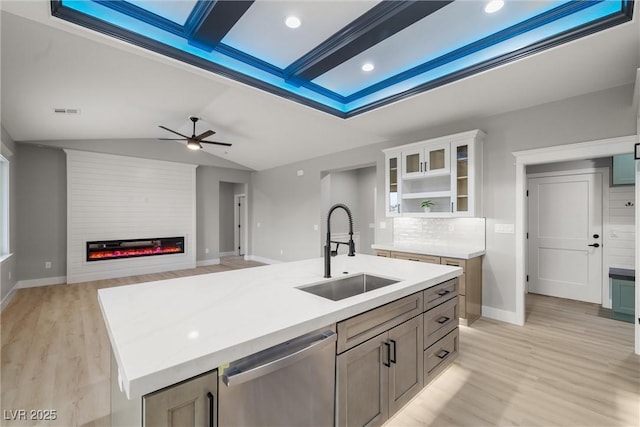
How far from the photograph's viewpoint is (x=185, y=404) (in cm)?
90

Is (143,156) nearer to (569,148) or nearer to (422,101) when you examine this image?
(422,101)

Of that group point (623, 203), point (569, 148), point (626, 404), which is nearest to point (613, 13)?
point (569, 148)

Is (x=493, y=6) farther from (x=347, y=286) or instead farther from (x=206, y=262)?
(x=206, y=262)

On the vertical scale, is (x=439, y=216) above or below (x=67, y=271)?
above

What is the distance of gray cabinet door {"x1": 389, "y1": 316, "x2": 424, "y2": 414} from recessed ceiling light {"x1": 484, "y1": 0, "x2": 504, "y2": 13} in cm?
243

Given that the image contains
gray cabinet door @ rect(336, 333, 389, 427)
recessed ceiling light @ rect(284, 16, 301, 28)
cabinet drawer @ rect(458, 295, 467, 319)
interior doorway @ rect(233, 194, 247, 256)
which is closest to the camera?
gray cabinet door @ rect(336, 333, 389, 427)

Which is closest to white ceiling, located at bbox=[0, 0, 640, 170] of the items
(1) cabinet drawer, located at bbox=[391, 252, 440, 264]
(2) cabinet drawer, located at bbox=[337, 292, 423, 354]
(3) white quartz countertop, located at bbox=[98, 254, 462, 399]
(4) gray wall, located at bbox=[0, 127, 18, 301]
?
(4) gray wall, located at bbox=[0, 127, 18, 301]

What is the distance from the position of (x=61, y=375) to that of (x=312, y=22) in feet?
12.2

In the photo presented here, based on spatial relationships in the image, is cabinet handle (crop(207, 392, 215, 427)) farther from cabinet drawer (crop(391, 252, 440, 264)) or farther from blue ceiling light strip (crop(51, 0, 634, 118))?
cabinet drawer (crop(391, 252, 440, 264))

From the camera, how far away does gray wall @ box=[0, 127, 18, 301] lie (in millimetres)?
4191

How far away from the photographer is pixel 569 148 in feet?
10.4

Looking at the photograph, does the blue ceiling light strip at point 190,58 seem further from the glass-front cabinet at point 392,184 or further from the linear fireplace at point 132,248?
the linear fireplace at point 132,248

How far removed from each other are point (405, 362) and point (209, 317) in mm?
1250

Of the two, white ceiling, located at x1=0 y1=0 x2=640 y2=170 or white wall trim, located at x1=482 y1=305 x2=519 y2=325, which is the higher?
white ceiling, located at x1=0 y1=0 x2=640 y2=170
